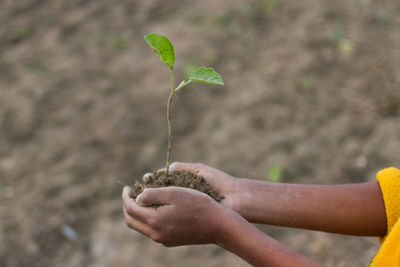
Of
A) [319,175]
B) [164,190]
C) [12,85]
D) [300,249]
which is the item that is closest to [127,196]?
[164,190]

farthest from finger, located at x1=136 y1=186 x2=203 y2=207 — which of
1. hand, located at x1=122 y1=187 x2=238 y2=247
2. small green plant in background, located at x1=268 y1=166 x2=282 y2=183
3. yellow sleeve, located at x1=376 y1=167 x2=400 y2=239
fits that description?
small green plant in background, located at x1=268 y1=166 x2=282 y2=183

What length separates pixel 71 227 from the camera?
100.0 inches

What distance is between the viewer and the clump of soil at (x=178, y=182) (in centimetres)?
138

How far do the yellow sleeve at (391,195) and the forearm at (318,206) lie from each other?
0.10 ft

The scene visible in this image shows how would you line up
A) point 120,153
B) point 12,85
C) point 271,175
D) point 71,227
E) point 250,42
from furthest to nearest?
point 250,42, point 12,85, point 120,153, point 271,175, point 71,227

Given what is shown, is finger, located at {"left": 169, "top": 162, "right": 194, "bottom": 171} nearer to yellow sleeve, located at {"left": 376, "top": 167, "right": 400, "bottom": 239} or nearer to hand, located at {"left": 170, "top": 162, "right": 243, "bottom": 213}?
hand, located at {"left": 170, "top": 162, "right": 243, "bottom": 213}

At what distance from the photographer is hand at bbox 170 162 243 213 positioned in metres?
1.43

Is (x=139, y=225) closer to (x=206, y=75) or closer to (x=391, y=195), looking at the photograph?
(x=206, y=75)

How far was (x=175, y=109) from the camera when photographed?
3.25m

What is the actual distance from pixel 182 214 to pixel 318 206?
497 mm

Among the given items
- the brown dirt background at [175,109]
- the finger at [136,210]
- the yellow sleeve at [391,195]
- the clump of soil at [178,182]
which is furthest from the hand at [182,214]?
the brown dirt background at [175,109]

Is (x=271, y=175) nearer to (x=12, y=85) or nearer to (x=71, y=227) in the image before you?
(x=71, y=227)

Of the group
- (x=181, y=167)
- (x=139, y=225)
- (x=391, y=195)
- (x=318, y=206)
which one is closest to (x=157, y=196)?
(x=139, y=225)

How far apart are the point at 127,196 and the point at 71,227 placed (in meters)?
1.32
